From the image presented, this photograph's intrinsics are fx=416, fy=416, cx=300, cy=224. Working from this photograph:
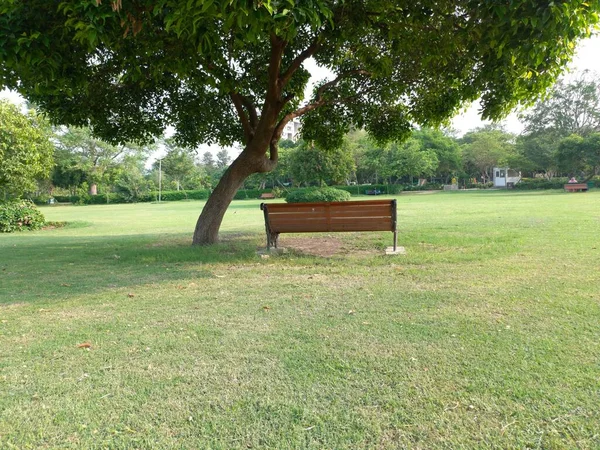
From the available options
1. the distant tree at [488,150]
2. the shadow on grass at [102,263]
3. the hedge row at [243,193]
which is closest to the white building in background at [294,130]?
the shadow on grass at [102,263]

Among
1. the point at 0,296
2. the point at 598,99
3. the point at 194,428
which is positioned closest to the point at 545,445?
the point at 194,428

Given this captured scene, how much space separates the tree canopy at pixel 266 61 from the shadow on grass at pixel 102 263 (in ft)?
3.90

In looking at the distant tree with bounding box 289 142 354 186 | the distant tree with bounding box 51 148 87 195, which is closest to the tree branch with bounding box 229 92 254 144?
the distant tree with bounding box 289 142 354 186

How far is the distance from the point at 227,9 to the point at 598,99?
2418 inches

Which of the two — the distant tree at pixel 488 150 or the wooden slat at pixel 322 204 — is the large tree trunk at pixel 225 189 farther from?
the distant tree at pixel 488 150

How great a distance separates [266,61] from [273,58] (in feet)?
5.54

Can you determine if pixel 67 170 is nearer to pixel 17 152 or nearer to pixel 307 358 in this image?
pixel 17 152

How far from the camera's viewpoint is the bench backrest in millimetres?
7320

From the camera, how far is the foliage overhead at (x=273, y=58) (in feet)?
14.0

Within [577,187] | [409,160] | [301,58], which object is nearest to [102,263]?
[301,58]

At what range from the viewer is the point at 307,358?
303cm

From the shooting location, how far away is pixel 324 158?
1085 inches

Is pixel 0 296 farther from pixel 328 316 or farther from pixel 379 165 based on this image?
pixel 379 165

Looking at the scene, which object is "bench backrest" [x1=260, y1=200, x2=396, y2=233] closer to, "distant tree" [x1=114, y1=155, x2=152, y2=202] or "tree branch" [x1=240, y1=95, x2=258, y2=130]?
"tree branch" [x1=240, y1=95, x2=258, y2=130]
